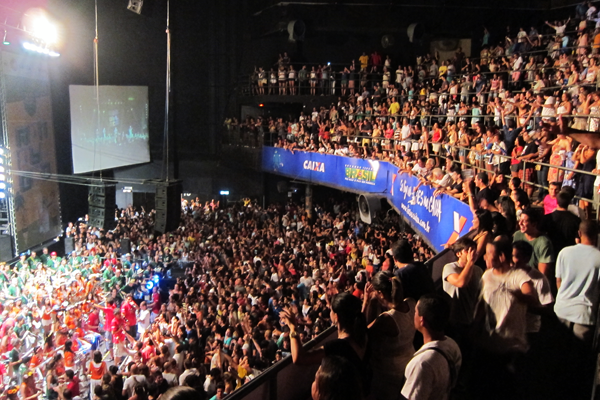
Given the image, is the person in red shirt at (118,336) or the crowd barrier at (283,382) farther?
the person in red shirt at (118,336)

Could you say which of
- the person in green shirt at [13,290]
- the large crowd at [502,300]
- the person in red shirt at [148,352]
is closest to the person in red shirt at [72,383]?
the person in red shirt at [148,352]

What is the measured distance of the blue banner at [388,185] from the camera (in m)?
8.91

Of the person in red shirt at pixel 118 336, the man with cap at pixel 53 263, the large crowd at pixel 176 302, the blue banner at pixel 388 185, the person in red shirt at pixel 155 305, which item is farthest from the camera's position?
the man with cap at pixel 53 263

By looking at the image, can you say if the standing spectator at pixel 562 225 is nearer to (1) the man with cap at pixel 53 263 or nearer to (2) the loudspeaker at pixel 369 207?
(2) the loudspeaker at pixel 369 207

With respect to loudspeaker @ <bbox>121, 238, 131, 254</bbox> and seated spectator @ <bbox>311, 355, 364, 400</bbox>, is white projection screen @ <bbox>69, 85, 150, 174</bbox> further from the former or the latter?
seated spectator @ <bbox>311, 355, 364, 400</bbox>

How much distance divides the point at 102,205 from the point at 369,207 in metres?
7.58

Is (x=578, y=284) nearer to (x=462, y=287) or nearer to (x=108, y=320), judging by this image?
(x=462, y=287)

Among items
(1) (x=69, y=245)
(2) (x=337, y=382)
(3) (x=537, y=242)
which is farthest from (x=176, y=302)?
(1) (x=69, y=245)

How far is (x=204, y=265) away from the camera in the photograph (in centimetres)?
1507

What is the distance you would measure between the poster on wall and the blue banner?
877 centimetres

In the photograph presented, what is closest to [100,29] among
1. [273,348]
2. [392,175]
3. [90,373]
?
[392,175]

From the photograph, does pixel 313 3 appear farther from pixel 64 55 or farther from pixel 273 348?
pixel 273 348

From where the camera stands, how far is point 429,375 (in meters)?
2.92

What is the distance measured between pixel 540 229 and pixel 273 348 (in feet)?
12.6
